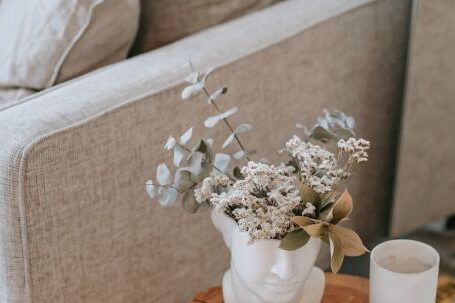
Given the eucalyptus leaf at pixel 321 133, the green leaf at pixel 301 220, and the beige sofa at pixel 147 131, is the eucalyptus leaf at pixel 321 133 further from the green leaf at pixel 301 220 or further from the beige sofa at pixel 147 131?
the beige sofa at pixel 147 131

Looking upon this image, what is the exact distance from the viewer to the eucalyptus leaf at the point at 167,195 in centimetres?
111

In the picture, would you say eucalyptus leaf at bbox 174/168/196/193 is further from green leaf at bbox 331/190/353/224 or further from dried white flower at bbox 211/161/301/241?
green leaf at bbox 331/190/353/224

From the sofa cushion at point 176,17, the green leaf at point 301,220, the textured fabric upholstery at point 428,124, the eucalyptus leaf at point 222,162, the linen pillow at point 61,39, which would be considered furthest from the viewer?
the textured fabric upholstery at point 428,124

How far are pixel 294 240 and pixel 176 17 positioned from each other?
0.65 m

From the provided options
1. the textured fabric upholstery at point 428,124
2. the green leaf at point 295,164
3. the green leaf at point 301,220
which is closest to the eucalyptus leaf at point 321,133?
the green leaf at point 295,164

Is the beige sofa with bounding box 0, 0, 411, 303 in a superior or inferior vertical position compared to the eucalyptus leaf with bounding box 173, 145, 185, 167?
inferior

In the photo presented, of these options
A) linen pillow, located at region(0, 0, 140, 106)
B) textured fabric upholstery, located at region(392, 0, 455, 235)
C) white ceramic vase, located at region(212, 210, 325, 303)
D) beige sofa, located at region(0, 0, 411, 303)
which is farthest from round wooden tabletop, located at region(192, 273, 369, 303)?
textured fabric upholstery, located at region(392, 0, 455, 235)

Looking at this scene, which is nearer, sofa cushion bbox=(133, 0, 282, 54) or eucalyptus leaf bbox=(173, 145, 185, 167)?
eucalyptus leaf bbox=(173, 145, 185, 167)

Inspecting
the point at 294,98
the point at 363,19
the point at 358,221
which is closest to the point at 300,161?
the point at 294,98

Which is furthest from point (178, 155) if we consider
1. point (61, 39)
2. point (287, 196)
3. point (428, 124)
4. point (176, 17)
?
point (428, 124)

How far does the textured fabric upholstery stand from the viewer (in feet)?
5.65

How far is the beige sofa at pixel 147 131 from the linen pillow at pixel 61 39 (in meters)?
0.05

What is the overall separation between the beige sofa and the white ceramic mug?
0.41 meters

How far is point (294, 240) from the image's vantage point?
1036mm
